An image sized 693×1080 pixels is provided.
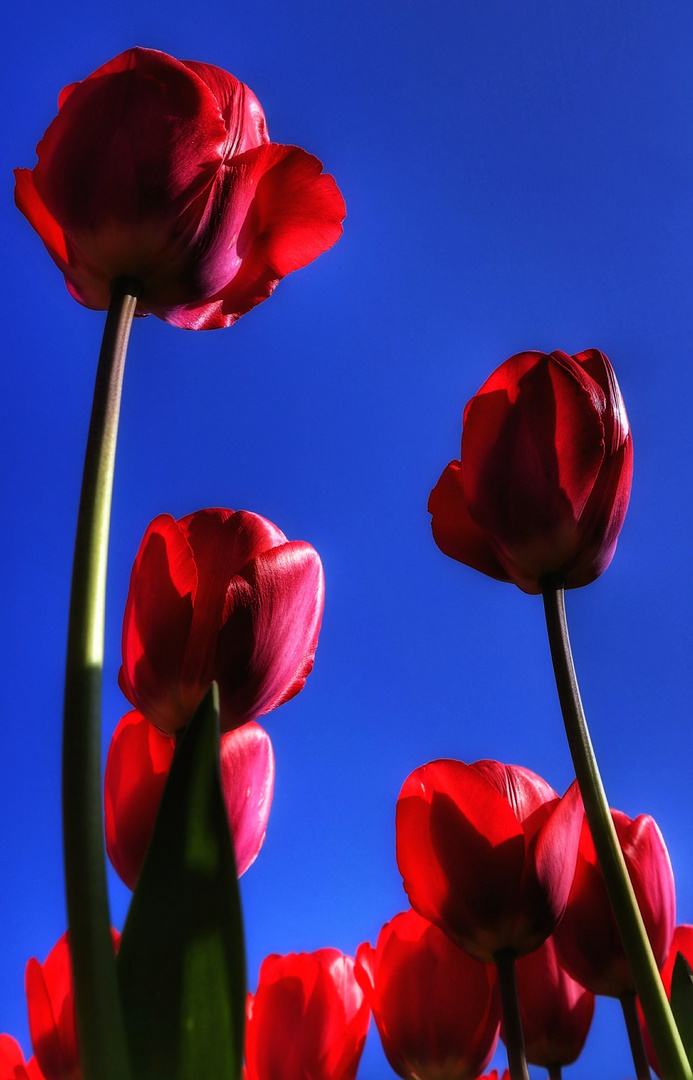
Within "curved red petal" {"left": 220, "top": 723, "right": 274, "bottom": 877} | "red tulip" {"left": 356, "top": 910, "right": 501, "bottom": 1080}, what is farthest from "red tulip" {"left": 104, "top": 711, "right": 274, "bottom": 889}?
"red tulip" {"left": 356, "top": 910, "right": 501, "bottom": 1080}

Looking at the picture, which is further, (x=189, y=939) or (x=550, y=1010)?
(x=550, y=1010)

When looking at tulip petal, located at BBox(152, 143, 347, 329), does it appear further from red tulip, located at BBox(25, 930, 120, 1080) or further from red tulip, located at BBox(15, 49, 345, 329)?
red tulip, located at BBox(25, 930, 120, 1080)

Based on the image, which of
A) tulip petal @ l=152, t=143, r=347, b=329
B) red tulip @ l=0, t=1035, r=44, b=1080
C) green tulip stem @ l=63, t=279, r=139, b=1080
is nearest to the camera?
green tulip stem @ l=63, t=279, r=139, b=1080

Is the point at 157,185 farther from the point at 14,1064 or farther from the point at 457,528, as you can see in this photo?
the point at 14,1064

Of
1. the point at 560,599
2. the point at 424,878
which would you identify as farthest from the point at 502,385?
the point at 424,878

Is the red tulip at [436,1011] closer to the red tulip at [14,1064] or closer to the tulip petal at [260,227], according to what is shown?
the red tulip at [14,1064]

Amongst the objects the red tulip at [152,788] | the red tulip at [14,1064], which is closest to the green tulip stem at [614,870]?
the red tulip at [152,788]

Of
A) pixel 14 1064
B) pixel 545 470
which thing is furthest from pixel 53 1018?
pixel 545 470
